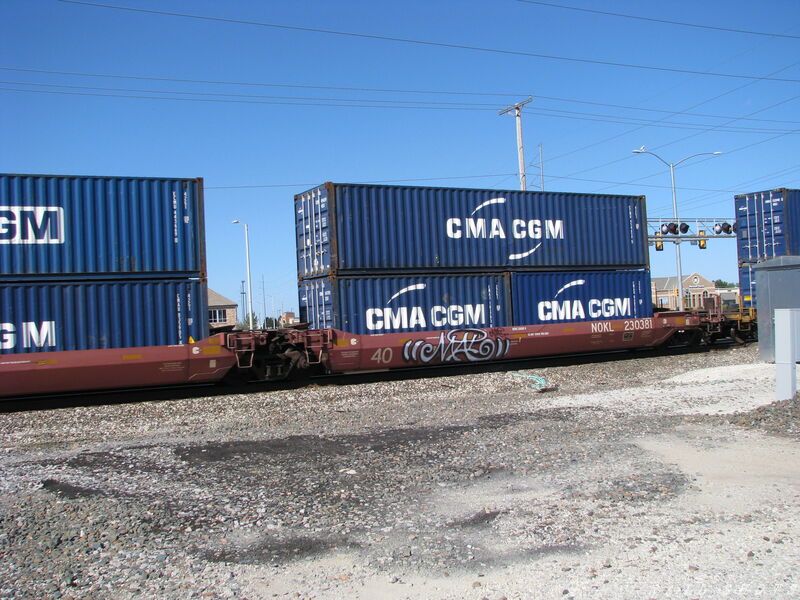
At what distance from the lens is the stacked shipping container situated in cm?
1213

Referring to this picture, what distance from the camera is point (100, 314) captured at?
12.5 metres

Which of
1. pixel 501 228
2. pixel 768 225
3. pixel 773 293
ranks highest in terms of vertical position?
pixel 768 225

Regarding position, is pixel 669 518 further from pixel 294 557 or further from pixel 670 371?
pixel 670 371

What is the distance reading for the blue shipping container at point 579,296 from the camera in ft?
54.4

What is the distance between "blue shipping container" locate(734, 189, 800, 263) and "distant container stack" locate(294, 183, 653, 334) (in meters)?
5.64

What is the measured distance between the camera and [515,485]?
582 centimetres

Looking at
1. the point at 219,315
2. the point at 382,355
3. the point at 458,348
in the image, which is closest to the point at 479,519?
the point at 382,355

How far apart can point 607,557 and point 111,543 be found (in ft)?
11.1

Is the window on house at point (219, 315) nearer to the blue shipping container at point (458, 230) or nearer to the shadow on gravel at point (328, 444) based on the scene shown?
the blue shipping container at point (458, 230)

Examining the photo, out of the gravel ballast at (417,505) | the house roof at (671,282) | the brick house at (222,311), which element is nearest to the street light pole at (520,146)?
the gravel ballast at (417,505)

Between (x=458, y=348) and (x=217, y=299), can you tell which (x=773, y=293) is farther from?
(x=217, y=299)

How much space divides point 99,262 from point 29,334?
182 cm

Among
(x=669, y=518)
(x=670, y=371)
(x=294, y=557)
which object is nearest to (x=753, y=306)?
(x=670, y=371)

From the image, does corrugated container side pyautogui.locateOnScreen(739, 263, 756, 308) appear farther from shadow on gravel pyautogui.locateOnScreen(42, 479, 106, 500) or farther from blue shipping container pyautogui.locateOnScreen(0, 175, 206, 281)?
shadow on gravel pyautogui.locateOnScreen(42, 479, 106, 500)
